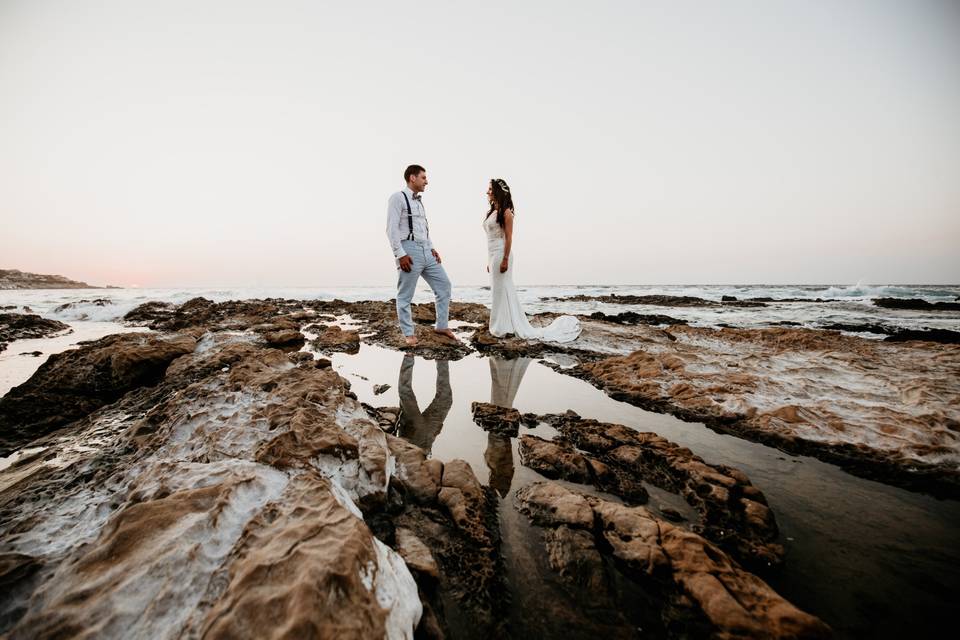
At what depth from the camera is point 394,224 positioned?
5379 mm

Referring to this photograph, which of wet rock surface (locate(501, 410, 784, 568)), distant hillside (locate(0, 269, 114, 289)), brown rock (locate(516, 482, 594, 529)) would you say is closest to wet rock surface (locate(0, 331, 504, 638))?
brown rock (locate(516, 482, 594, 529))

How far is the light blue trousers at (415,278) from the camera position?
559cm

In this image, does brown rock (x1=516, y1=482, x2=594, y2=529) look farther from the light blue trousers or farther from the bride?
the bride

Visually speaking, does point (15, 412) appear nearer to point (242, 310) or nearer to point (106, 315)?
point (242, 310)

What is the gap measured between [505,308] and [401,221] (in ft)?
8.19

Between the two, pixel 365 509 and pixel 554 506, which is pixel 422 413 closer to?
pixel 365 509

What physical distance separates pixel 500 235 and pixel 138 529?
6005 millimetres

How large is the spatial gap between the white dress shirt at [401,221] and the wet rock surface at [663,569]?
4487 mm

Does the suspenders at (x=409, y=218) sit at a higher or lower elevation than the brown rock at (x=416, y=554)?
higher

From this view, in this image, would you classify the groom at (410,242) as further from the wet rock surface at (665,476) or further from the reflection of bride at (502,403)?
the wet rock surface at (665,476)

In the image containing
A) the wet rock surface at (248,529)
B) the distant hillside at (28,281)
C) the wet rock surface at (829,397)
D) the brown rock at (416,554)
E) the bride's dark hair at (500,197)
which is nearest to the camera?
the wet rock surface at (248,529)

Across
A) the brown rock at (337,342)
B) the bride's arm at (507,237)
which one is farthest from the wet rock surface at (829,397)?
the brown rock at (337,342)

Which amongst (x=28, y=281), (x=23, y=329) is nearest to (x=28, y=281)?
(x=28, y=281)

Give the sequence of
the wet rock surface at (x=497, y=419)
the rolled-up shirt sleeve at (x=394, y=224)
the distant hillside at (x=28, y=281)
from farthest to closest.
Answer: the distant hillside at (x=28, y=281) < the rolled-up shirt sleeve at (x=394, y=224) < the wet rock surface at (x=497, y=419)
